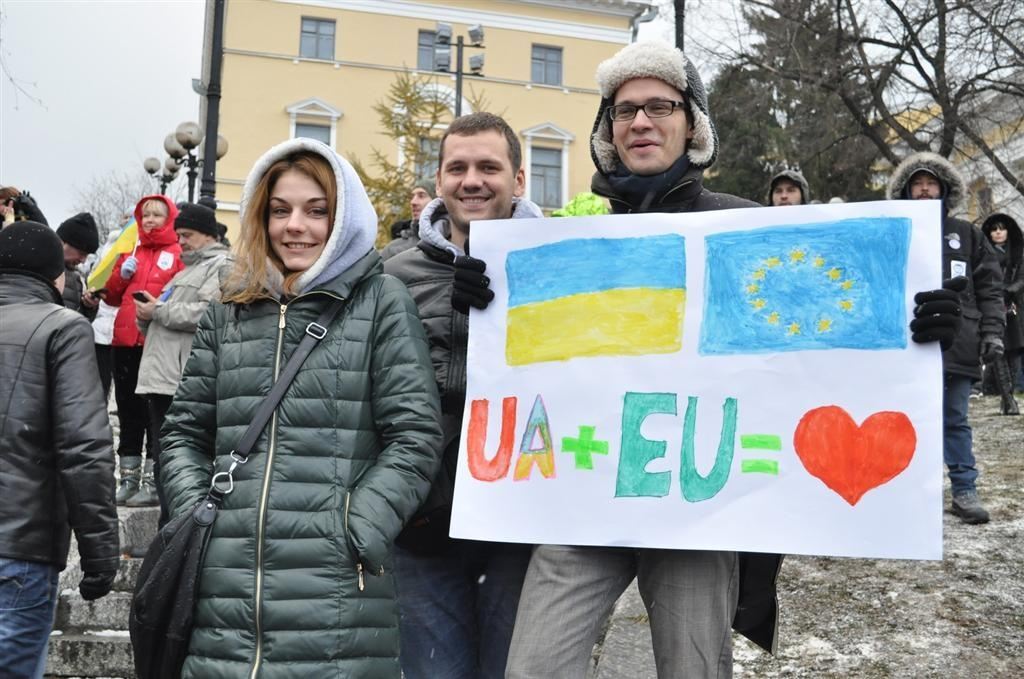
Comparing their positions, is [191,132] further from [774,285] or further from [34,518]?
[774,285]

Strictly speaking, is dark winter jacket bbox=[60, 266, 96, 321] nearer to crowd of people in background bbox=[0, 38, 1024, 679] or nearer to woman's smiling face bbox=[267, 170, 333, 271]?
crowd of people in background bbox=[0, 38, 1024, 679]

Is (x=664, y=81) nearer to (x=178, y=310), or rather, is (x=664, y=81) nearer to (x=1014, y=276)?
(x=178, y=310)

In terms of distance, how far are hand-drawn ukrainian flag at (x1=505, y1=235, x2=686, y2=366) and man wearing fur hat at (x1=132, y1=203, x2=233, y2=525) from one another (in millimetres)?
2980

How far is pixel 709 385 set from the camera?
7.23 ft

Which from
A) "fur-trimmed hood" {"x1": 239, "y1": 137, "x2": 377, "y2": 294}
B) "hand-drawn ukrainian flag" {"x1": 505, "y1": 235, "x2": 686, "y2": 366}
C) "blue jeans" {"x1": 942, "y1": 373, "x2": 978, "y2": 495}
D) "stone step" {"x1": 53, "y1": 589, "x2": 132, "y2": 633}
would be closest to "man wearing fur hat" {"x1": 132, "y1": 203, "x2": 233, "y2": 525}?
"stone step" {"x1": 53, "y1": 589, "x2": 132, "y2": 633}

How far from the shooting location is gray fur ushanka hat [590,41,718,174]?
2.39m

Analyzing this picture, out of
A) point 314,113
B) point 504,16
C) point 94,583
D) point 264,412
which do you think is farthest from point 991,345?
point 504,16

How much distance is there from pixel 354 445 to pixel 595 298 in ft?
2.44

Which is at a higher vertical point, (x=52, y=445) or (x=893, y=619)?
(x=52, y=445)

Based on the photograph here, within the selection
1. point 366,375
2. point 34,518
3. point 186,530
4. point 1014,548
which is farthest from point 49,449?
point 1014,548

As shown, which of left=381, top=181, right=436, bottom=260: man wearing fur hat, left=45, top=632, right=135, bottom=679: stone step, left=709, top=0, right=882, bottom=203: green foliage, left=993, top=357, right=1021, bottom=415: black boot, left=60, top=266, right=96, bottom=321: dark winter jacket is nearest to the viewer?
left=381, top=181, right=436, bottom=260: man wearing fur hat

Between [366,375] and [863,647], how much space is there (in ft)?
8.24

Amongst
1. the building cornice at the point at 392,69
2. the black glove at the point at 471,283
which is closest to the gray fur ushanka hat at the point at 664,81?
the black glove at the point at 471,283

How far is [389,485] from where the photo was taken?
81.9 inches
